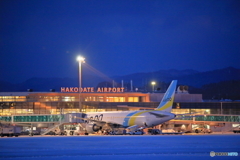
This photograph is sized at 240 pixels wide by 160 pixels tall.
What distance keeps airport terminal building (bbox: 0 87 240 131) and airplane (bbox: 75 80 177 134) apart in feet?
25.4

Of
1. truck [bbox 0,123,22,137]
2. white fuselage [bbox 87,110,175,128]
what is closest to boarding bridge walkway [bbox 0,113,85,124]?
white fuselage [bbox 87,110,175,128]

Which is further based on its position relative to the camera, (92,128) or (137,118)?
(92,128)

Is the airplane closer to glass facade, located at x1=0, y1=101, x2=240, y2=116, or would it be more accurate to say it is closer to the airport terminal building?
the airport terminal building

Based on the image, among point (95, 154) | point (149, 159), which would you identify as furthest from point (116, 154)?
point (149, 159)

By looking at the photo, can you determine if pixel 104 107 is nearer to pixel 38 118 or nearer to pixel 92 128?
pixel 38 118

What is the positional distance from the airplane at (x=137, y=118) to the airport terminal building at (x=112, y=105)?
25.4 ft

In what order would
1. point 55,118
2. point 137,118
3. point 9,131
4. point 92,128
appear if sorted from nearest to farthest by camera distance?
1. point 9,131
2. point 137,118
3. point 92,128
4. point 55,118

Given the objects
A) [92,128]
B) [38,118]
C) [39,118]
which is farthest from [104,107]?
[92,128]

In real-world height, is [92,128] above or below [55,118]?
below

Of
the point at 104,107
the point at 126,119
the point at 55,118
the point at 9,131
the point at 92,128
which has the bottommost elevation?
the point at 9,131

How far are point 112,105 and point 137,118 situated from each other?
3709cm

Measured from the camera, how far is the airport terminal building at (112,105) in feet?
320

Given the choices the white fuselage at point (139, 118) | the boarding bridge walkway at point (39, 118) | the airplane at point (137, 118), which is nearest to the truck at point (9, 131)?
the boarding bridge walkway at point (39, 118)

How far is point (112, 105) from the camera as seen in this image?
403 feet
